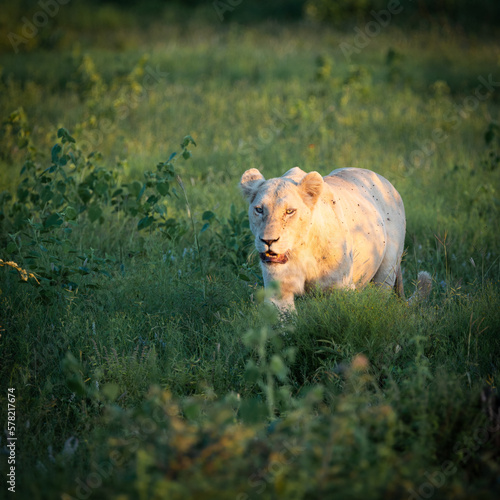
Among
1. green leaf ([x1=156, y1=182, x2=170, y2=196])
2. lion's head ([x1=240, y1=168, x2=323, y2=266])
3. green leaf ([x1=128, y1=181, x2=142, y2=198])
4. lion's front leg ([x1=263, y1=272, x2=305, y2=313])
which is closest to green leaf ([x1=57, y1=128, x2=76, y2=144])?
green leaf ([x1=128, y1=181, x2=142, y2=198])

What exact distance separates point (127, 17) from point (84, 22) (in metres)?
2.02

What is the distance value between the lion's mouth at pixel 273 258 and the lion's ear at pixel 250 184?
55cm

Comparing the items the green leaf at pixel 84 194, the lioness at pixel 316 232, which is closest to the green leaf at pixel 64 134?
the green leaf at pixel 84 194

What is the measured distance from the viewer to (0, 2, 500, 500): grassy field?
89.4 inches

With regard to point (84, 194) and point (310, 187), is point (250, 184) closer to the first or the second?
point (310, 187)

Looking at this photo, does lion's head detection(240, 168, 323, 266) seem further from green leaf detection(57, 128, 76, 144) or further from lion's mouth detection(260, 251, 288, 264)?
green leaf detection(57, 128, 76, 144)

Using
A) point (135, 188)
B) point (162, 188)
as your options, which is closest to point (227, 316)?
point (162, 188)

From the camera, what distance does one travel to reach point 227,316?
475 cm

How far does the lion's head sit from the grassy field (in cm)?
41

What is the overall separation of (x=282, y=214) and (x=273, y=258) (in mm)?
331

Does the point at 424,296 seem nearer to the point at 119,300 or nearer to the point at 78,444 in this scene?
the point at 119,300

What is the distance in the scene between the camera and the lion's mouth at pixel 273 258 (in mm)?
4161

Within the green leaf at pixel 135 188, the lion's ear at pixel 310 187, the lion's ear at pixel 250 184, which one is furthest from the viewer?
the green leaf at pixel 135 188

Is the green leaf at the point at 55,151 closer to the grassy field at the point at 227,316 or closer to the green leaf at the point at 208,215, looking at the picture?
the grassy field at the point at 227,316
